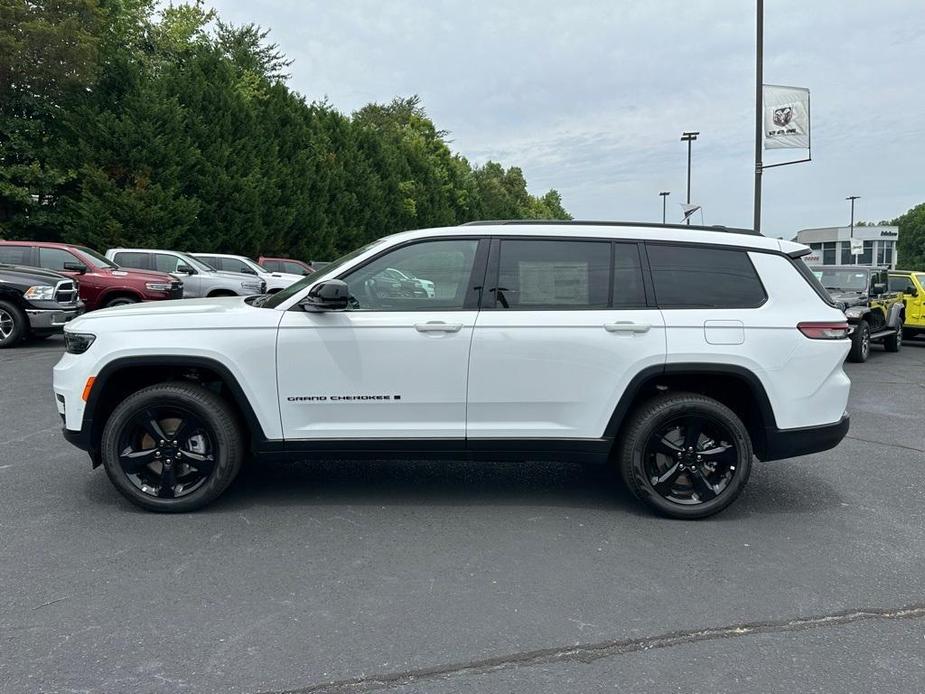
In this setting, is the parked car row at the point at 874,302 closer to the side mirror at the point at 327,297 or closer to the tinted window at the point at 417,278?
the tinted window at the point at 417,278

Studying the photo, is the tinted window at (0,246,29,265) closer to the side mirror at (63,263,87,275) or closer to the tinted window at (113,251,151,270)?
the side mirror at (63,263,87,275)

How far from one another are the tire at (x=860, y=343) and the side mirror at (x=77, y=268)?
47.1 ft

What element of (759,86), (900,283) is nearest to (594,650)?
(900,283)

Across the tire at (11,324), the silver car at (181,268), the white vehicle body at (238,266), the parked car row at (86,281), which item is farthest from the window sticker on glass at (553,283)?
the white vehicle body at (238,266)

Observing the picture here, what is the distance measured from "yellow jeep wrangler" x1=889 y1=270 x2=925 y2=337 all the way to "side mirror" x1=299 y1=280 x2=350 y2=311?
1533 centimetres

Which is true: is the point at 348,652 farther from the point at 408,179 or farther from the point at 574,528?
the point at 408,179

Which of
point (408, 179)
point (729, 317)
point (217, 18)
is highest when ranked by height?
point (217, 18)

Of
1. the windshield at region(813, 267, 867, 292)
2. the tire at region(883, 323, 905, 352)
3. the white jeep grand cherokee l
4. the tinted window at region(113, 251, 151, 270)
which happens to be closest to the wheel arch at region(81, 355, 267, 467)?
the white jeep grand cherokee l

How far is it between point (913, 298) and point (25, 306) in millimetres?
17375

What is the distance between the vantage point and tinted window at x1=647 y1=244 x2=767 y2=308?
457 centimetres

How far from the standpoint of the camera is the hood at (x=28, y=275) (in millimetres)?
12203

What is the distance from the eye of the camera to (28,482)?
515 cm

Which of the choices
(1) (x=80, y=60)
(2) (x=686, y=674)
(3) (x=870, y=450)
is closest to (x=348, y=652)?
A: (2) (x=686, y=674)

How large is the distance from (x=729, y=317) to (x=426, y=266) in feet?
6.18
